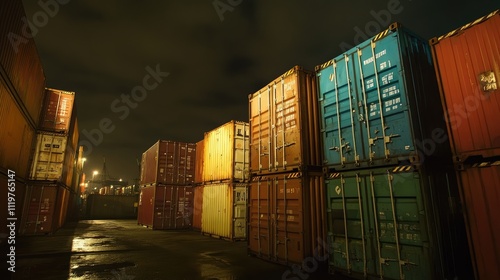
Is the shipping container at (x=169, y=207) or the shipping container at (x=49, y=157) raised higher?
the shipping container at (x=49, y=157)

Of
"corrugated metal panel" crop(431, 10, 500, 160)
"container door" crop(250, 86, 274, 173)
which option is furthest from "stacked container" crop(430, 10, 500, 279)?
"container door" crop(250, 86, 274, 173)

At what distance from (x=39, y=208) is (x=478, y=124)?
18648 mm

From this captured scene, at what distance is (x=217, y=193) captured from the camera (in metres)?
15.1

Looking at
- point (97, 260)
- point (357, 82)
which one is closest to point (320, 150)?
point (357, 82)

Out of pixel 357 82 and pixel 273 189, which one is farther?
pixel 273 189

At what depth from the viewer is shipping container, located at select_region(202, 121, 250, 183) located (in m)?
14.1

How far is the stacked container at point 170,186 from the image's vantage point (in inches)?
737

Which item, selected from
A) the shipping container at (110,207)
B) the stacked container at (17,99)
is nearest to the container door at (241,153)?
the stacked container at (17,99)

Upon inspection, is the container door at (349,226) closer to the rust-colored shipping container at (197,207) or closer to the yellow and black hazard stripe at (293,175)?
the yellow and black hazard stripe at (293,175)

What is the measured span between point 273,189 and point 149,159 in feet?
50.8

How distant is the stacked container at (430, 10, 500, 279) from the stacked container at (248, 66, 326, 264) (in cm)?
340

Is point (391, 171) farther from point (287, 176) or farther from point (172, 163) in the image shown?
point (172, 163)

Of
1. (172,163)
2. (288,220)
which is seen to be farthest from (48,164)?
(288,220)

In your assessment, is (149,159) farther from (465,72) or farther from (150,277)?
(465,72)
